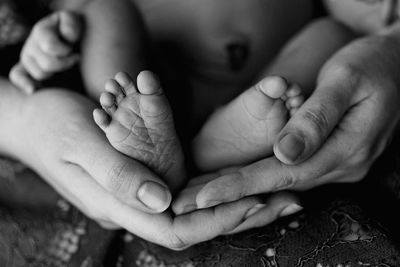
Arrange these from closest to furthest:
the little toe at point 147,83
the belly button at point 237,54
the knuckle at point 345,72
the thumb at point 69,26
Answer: the little toe at point 147,83
the knuckle at point 345,72
the thumb at point 69,26
the belly button at point 237,54

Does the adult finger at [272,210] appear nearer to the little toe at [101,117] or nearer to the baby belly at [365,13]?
the little toe at [101,117]

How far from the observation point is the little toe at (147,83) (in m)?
0.57

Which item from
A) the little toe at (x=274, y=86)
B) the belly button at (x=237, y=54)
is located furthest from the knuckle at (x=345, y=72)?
the belly button at (x=237, y=54)

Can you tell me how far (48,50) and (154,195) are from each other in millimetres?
332

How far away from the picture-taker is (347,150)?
2.23 ft

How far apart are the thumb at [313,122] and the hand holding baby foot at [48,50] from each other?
0.40 meters

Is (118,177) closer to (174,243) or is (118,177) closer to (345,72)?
(174,243)

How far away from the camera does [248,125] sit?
2.19ft

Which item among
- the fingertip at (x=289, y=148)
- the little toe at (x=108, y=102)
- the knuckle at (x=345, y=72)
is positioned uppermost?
the little toe at (x=108, y=102)

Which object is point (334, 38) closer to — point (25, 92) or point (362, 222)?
point (362, 222)

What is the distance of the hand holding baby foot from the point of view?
0.77 metres

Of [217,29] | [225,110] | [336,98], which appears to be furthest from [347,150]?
[217,29]

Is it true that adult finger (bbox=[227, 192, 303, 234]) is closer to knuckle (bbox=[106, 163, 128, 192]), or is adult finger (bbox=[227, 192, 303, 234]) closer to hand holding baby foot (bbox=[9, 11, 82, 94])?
knuckle (bbox=[106, 163, 128, 192])

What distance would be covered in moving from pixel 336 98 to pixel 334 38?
0.24m
